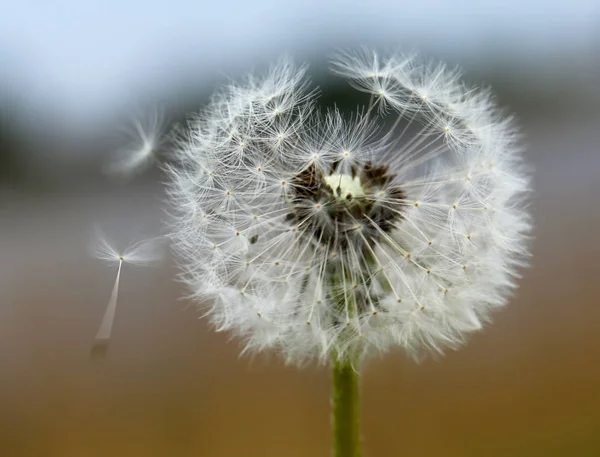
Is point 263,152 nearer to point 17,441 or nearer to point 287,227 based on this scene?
point 287,227

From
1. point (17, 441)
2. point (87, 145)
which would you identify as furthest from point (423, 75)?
point (87, 145)

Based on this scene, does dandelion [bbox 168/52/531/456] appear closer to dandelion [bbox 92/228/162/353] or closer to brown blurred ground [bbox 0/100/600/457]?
dandelion [bbox 92/228/162/353]

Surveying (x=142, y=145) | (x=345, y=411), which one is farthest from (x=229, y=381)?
(x=345, y=411)

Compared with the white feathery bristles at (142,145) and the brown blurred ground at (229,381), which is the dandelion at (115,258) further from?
the brown blurred ground at (229,381)

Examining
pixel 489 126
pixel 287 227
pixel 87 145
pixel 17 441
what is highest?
pixel 87 145

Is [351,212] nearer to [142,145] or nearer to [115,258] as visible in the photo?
[115,258]

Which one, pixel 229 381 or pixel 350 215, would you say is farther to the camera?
pixel 229 381

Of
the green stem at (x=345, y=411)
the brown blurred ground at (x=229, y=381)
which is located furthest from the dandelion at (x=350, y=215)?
the brown blurred ground at (x=229, y=381)
